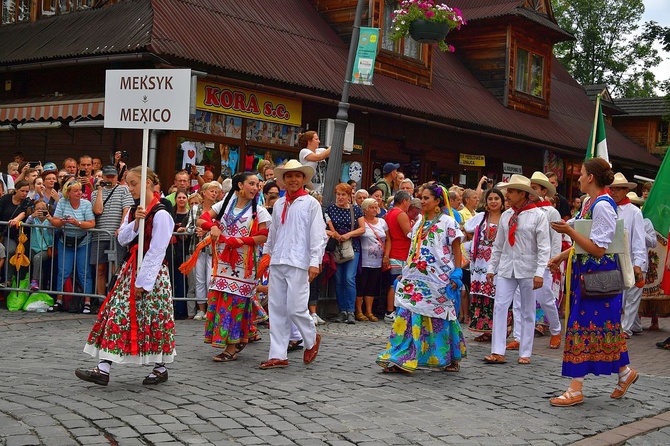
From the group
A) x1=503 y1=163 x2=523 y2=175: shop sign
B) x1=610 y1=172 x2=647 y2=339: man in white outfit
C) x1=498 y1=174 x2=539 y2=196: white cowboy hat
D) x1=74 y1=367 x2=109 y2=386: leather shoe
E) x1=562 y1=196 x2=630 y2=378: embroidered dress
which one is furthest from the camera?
x1=503 y1=163 x2=523 y2=175: shop sign

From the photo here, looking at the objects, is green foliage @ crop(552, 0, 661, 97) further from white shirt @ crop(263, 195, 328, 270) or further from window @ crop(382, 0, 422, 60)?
white shirt @ crop(263, 195, 328, 270)

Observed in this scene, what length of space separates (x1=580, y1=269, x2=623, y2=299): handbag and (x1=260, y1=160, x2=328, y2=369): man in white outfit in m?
2.44

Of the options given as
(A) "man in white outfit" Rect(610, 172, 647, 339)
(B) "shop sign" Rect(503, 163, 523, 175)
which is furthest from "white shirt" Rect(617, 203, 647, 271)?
(B) "shop sign" Rect(503, 163, 523, 175)

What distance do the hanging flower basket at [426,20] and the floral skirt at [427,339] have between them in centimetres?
1222

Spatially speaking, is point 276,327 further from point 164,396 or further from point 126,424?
point 126,424

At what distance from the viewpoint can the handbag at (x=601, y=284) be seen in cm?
724

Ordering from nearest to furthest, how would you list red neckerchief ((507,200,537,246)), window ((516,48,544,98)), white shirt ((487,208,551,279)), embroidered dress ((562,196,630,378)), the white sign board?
embroidered dress ((562,196,630,378)) → the white sign board → white shirt ((487,208,551,279)) → red neckerchief ((507,200,537,246)) → window ((516,48,544,98))

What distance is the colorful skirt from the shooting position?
7316 millimetres

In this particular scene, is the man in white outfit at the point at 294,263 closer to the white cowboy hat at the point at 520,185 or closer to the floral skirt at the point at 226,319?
the floral skirt at the point at 226,319

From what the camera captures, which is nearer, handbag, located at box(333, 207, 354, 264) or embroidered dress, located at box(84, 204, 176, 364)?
embroidered dress, located at box(84, 204, 176, 364)

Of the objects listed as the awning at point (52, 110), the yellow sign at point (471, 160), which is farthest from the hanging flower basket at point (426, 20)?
the awning at point (52, 110)

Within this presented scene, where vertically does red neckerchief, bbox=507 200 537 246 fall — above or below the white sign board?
below

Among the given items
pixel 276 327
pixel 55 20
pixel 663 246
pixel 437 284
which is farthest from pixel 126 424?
pixel 55 20

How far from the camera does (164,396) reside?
6.77 metres
